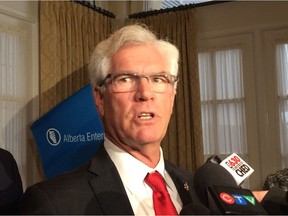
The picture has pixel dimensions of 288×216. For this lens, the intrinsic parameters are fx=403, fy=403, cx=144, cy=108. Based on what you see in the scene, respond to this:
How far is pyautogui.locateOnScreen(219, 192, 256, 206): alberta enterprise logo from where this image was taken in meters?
0.73

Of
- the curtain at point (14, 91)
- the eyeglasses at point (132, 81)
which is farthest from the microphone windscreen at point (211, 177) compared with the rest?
the curtain at point (14, 91)

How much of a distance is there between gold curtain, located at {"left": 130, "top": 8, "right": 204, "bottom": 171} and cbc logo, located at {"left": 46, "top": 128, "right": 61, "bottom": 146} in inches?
49.5

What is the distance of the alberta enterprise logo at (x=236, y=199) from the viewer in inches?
28.8

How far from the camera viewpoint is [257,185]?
3391 millimetres

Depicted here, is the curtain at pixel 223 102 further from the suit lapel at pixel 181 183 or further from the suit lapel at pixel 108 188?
the suit lapel at pixel 108 188

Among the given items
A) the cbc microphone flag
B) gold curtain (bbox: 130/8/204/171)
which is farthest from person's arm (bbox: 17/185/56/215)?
gold curtain (bbox: 130/8/204/171)

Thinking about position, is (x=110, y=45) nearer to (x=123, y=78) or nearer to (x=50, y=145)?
(x=123, y=78)

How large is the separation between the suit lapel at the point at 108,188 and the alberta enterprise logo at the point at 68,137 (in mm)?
1347

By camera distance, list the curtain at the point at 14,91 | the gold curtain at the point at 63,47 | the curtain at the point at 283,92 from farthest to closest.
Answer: the curtain at the point at 283,92 → the gold curtain at the point at 63,47 → the curtain at the point at 14,91

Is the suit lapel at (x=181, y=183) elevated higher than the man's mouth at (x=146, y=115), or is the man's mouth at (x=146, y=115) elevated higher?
the man's mouth at (x=146, y=115)

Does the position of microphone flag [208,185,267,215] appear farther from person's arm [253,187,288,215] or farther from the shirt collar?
the shirt collar

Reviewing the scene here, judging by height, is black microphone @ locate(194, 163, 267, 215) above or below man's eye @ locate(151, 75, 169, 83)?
below

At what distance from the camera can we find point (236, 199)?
745 millimetres

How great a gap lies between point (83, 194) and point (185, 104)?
2564 millimetres
